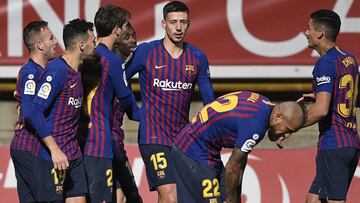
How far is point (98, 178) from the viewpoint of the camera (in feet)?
27.1

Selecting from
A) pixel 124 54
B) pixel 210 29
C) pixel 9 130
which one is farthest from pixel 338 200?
pixel 9 130

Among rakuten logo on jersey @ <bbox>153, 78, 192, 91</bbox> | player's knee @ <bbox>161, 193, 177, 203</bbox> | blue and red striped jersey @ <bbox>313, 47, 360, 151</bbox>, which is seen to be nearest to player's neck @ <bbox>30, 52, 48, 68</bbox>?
rakuten logo on jersey @ <bbox>153, 78, 192, 91</bbox>

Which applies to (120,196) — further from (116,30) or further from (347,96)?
(347,96)

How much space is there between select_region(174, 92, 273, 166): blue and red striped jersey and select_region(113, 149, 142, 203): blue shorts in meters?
1.39

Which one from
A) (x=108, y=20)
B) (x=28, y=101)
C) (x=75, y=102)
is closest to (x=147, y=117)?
(x=108, y=20)

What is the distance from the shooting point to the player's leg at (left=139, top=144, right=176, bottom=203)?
337 inches

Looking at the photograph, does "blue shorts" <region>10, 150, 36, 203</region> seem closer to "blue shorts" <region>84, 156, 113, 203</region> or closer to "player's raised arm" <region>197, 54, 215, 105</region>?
"blue shorts" <region>84, 156, 113, 203</region>

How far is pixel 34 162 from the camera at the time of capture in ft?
26.5

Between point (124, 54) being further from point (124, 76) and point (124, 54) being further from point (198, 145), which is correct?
point (198, 145)

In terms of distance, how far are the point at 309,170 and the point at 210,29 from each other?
1777 mm

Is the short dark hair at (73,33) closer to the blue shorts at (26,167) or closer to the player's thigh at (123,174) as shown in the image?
the blue shorts at (26,167)

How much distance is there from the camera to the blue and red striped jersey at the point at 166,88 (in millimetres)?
8727

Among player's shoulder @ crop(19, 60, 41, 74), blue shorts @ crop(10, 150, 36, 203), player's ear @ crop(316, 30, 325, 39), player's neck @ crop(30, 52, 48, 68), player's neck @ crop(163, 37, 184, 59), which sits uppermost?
player's ear @ crop(316, 30, 325, 39)

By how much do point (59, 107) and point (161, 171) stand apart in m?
1.12
